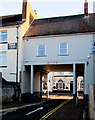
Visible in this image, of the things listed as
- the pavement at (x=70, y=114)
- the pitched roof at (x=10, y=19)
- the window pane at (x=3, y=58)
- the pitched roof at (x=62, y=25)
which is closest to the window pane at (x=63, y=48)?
the pitched roof at (x=62, y=25)

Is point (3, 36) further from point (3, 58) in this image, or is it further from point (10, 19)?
point (10, 19)

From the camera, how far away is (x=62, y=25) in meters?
25.4

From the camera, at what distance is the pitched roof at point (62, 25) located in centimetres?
2367

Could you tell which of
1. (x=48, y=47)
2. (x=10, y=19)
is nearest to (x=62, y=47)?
(x=48, y=47)

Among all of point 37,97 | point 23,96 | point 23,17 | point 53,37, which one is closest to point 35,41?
point 53,37

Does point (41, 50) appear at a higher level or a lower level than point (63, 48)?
lower

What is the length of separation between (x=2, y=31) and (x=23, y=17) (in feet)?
11.1

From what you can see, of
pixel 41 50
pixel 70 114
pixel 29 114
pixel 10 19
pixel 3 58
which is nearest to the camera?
pixel 70 114

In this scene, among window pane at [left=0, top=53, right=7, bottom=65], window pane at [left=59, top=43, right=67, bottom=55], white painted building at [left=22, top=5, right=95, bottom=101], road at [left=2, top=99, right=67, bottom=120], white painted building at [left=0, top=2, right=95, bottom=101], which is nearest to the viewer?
road at [left=2, top=99, right=67, bottom=120]

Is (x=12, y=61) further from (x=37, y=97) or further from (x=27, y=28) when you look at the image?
(x=37, y=97)

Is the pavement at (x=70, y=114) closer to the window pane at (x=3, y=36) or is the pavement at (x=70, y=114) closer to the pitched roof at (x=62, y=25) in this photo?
the pitched roof at (x=62, y=25)

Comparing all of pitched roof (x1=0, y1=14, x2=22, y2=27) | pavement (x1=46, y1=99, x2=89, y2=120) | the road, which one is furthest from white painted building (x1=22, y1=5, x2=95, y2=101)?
the road

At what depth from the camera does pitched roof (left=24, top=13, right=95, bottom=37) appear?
Answer: 2367 cm

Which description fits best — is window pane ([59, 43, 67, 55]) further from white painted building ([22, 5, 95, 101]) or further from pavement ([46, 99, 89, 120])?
pavement ([46, 99, 89, 120])
